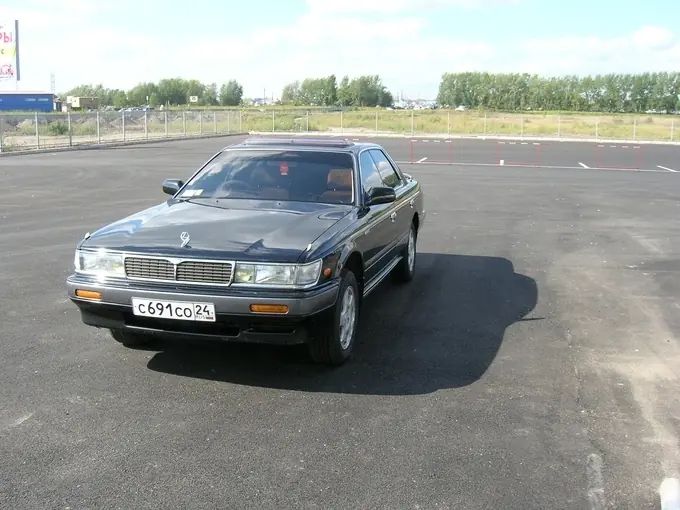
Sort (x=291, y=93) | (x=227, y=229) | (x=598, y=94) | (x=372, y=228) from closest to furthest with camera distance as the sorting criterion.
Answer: (x=227, y=229) → (x=372, y=228) → (x=598, y=94) → (x=291, y=93)

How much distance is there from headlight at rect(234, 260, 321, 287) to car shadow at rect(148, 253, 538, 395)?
719 mm

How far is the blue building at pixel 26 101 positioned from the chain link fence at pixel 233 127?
31.1 m

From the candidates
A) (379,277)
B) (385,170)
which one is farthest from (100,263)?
(385,170)

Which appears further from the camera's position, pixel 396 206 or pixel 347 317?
pixel 396 206

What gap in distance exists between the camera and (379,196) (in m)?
6.16

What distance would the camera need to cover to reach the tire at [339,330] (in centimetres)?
486

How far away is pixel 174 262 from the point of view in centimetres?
470

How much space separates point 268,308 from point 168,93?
510 ft

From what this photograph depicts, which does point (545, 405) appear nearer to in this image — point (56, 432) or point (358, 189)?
point (358, 189)

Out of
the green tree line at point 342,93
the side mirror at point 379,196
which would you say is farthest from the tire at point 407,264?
the green tree line at point 342,93

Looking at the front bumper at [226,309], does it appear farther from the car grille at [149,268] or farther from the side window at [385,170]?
the side window at [385,170]

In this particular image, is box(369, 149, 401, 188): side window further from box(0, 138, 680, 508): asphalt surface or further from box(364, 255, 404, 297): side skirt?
box(0, 138, 680, 508): asphalt surface

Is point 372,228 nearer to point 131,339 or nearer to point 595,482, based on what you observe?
point 131,339

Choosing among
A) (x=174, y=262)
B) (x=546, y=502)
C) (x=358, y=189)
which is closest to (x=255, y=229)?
(x=174, y=262)
